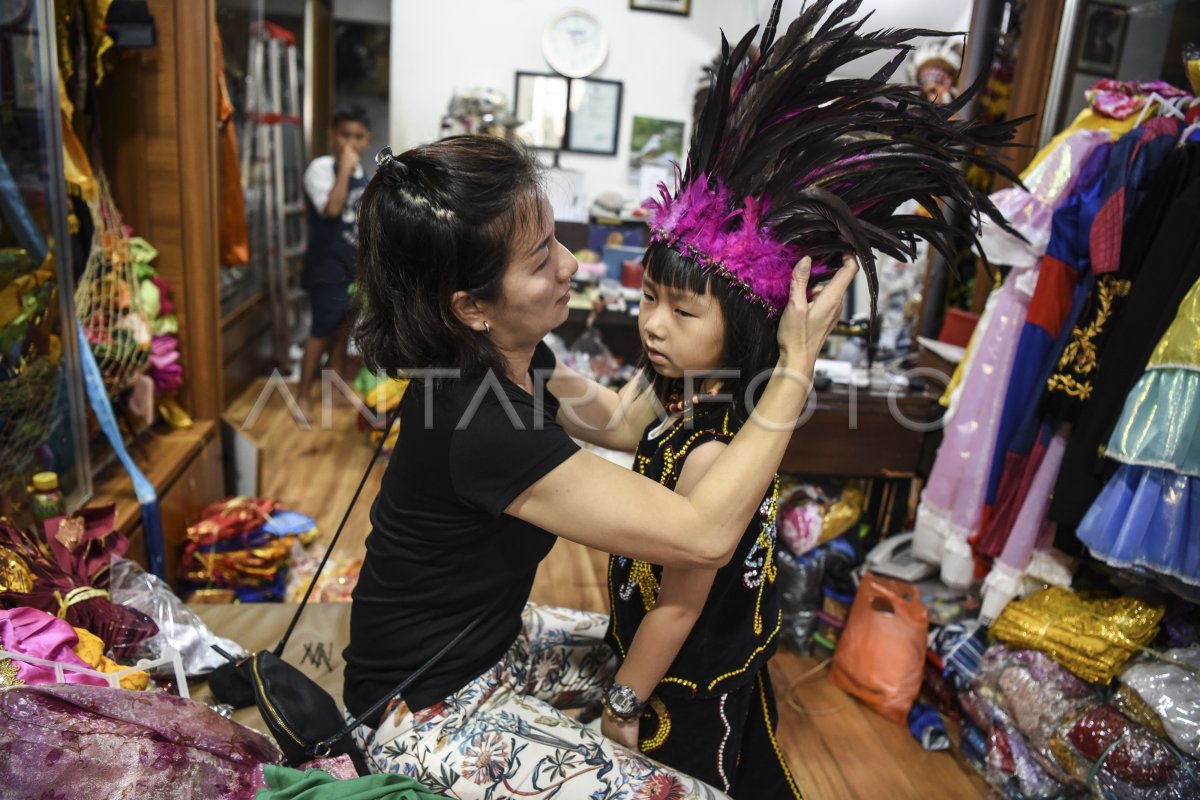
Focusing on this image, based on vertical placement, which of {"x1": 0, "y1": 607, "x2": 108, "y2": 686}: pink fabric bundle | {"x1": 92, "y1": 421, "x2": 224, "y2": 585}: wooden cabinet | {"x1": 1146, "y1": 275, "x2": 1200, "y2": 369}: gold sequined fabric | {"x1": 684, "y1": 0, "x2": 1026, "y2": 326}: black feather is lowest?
{"x1": 92, "y1": 421, "x2": 224, "y2": 585}: wooden cabinet

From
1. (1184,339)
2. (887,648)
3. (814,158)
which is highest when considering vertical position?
(814,158)

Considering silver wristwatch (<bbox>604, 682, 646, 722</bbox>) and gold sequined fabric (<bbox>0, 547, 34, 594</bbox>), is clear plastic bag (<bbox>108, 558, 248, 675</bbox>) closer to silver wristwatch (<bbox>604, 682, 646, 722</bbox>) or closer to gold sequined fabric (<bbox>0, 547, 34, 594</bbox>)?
gold sequined fabric (<bbox>0, 547, 34, 594</bbox>)

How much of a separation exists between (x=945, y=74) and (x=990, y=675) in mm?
2485

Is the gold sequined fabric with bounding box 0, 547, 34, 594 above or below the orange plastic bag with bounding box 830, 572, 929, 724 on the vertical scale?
above

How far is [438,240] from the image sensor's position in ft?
3.57

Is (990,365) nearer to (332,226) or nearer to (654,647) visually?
(654,647)

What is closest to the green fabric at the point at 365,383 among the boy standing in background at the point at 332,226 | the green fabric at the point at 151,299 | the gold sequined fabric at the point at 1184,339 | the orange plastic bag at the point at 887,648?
the boy standing in background at the point at 332,226

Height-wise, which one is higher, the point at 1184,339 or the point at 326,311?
the point at 1184,339

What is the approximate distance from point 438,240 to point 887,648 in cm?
181

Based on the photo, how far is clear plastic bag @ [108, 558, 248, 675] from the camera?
5.41 feet

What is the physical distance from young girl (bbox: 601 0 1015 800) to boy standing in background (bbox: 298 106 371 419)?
127 inches

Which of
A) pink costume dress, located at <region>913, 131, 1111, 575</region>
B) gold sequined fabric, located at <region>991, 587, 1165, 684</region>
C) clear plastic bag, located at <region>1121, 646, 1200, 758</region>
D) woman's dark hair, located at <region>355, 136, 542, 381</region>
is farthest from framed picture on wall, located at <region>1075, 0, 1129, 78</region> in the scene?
woman's dark hair, located at <region>355, 136, 542, 381</region>

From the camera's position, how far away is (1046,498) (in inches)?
79.0

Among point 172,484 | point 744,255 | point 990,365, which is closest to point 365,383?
point 172,484
